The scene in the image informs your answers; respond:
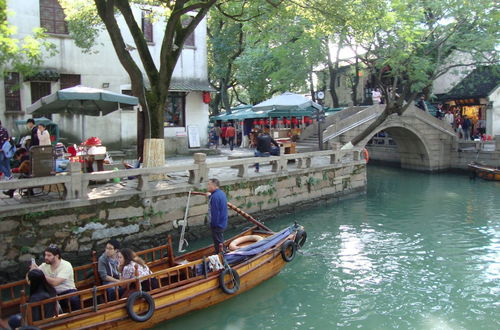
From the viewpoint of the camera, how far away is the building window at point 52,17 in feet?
54.4

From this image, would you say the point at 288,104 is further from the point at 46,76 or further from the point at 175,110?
the point at 46,76

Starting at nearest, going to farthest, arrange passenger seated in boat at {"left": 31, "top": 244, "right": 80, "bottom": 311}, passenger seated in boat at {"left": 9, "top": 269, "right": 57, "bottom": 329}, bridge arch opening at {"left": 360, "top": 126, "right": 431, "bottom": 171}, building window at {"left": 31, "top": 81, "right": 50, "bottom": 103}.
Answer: passenger seated in boat at {"left": 9, "top": 269, "right": 57, "bottom": 329} → passenger seated in boat at {"left": 31, "top": 244, "right": 80, "bottom": 311} → building window at {"left": 31, "top": 81, "right": 50, "bottom": 103} → bridge arch opening at {"left": 360, "top": 126, "right": 431, "bottom": 171}

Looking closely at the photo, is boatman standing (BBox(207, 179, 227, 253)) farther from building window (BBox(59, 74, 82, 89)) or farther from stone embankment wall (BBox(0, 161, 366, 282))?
building window (BBox(59, 74, 82, 89))

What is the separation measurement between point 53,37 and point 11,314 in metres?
13.0

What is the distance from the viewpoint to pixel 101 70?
1788 centimetres

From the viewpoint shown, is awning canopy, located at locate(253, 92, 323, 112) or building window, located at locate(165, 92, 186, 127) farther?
building window, located at locate(165, 92, 186, 127)

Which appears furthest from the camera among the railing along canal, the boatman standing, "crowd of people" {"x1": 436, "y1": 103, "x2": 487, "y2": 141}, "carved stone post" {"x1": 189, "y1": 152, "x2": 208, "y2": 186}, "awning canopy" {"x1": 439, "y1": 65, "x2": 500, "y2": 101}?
"crowd of people" {"x1": 436, "y1": 103, "x2": 487, "y2": 141}

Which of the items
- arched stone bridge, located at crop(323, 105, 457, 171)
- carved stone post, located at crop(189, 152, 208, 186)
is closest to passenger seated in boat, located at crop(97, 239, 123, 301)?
carved stone post, located at crop(189, 152, 208, 186)

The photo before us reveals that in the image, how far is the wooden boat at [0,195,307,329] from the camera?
6191 mm

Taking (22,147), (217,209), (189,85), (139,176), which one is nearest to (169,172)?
(139,176)

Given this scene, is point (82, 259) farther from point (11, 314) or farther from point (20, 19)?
point (20, 19)

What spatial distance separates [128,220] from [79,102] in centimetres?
388

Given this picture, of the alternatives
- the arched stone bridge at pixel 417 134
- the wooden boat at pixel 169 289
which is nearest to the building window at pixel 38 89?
the wooden boat at pixel 169 289

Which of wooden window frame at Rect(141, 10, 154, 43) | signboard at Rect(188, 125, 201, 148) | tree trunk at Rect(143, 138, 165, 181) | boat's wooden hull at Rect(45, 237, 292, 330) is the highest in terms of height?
wooden window frame at Rect(141, 10, 154, 43)
